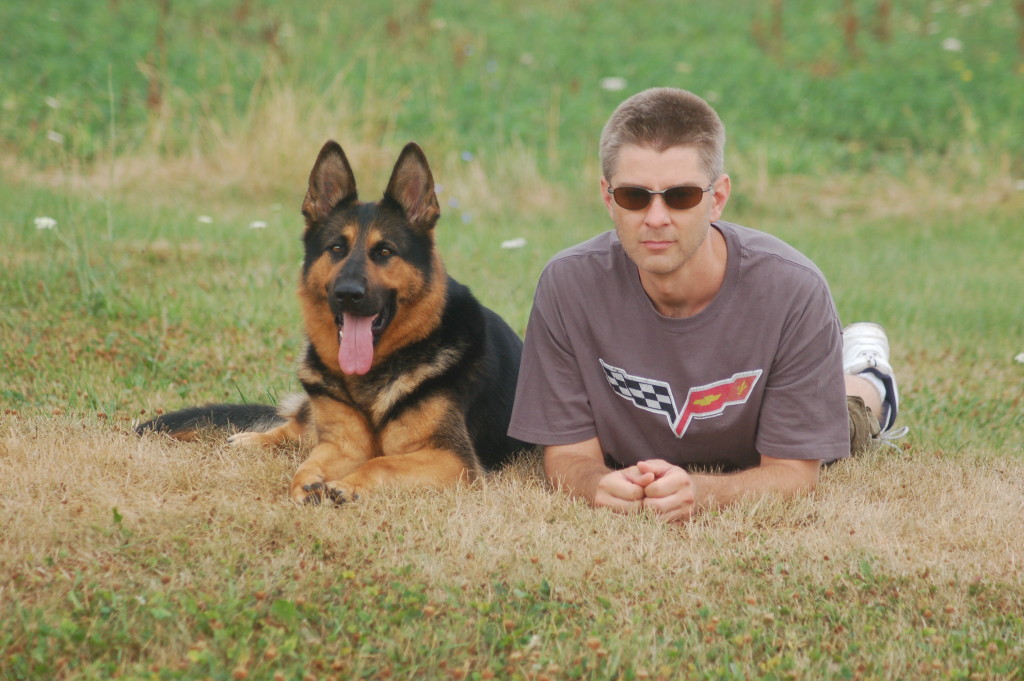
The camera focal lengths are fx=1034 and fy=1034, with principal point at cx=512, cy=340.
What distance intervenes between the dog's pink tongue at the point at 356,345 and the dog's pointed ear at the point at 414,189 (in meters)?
0.55

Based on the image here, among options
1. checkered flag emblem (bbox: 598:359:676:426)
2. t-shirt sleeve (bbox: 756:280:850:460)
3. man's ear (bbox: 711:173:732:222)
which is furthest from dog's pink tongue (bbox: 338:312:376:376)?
t-shirt sleeve (bbox: 756:280:850:460)

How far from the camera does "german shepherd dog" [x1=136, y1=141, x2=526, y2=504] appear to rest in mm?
4504

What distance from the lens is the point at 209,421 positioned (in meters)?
5.02

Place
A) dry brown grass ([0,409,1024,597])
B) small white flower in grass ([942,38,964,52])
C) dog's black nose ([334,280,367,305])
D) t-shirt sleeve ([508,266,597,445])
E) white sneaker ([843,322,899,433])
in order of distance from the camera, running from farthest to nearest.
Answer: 1. small white flower in grass ([942,38,964,52])
2. white sneaker ([843,322,899,433])
3. t-shirt sleeve ([508,266,597,445])
4. dog's black nose ([334,280,367,305])
5. dry brown grass ([0,409,1024,597])

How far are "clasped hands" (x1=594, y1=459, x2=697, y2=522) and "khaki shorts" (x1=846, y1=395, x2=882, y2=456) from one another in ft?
4.50

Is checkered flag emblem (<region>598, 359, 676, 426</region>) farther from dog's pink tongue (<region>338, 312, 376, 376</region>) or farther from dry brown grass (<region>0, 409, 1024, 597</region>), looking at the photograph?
dog's pink tongue (<region>338, 312, 376, 376</region>)

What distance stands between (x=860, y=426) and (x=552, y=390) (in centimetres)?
170

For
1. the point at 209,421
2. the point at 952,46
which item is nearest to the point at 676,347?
the point at 209,421

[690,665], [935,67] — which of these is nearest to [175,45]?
[935,67]

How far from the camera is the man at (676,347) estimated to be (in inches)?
154

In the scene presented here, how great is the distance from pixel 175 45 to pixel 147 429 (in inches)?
476

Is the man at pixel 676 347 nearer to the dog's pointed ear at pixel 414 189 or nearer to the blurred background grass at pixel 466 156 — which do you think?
the dog's pointed ear at pixel 414 189

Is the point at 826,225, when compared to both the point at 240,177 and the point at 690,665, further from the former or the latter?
the point at 690,665

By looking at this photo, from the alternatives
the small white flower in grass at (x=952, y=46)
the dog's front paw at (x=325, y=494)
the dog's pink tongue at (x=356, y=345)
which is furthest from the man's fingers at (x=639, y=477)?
the small white flower in grass at (x=952, y=46)
